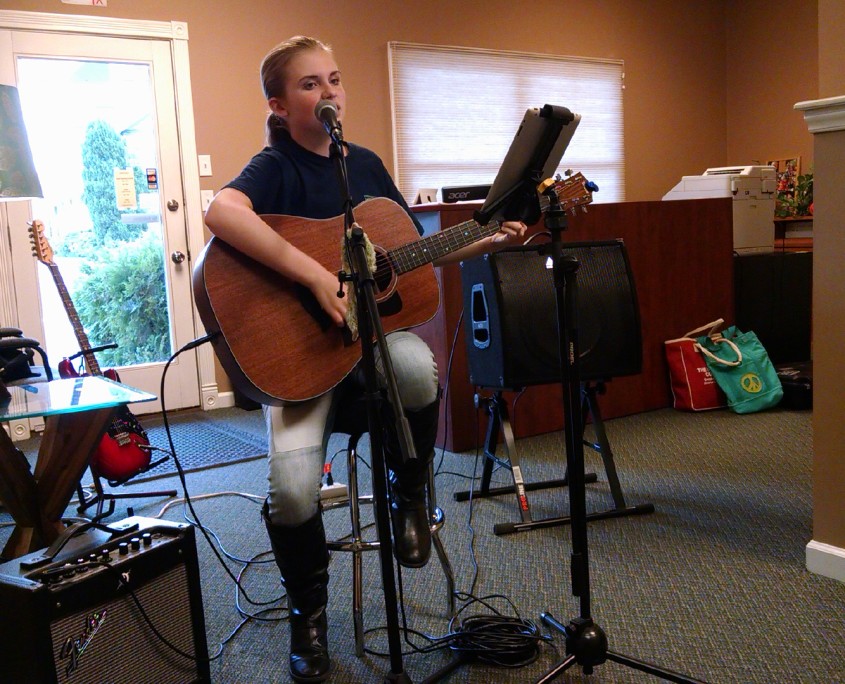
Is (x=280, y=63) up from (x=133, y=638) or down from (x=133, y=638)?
up

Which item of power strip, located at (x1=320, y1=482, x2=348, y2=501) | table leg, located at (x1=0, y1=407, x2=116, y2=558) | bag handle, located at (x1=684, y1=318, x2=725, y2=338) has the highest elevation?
bag handle, located at (x1=684, y1=318, x2=725, y2=338)

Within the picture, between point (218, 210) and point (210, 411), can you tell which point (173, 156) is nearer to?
point (210, 411)

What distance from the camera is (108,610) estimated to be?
1286mm

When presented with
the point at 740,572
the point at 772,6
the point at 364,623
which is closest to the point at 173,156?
the point at 364,623

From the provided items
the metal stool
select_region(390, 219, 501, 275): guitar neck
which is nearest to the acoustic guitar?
select_region(390, 219, 501, 275): guitar neck

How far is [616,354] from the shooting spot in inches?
92.9

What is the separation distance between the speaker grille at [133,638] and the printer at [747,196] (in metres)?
3.72

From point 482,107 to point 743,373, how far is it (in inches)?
104

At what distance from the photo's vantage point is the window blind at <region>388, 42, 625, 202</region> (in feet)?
16.0

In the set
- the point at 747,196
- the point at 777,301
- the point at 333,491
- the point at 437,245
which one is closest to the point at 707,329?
the point at 777,301

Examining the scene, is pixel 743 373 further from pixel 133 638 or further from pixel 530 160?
pixel 133 638

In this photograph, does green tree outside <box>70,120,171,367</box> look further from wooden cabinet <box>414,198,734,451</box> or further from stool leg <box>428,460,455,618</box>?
stool leg <box>428,460,455,618</box>

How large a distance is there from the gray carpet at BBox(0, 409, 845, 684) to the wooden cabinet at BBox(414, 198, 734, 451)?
283 mm

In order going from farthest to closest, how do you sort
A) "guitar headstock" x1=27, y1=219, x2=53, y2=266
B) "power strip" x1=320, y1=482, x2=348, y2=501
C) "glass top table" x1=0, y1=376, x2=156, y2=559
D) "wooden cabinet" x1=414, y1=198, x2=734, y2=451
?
"wooden cabinet" x1=414, y1=198, x2=734, y2=451, "guitar headstock" x1=27, y1=219, x2=53, y2=266, "power strip" x1=320, y1=482, x2=348, y2=501, "glass top table" x1=0, y1=376, x2=156, y2=559
